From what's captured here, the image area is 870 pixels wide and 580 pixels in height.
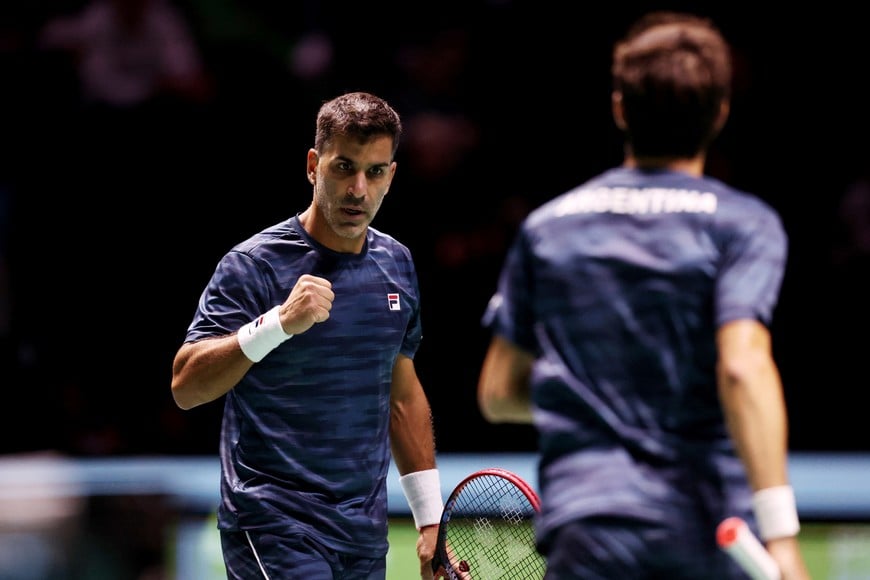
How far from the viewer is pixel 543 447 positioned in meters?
2.58

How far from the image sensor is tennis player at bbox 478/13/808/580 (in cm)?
240

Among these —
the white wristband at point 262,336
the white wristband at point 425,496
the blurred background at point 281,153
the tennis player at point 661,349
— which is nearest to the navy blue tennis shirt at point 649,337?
the tennis player at point 661,349

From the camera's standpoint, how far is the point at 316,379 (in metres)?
→ 3.71

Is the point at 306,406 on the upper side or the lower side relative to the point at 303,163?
lower

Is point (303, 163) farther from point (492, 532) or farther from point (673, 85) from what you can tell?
point (673, 85)

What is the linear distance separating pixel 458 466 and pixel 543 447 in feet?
10.2

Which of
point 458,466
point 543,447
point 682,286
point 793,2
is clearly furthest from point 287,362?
point 793,2

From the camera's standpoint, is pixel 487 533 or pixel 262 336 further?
pixel 487 533

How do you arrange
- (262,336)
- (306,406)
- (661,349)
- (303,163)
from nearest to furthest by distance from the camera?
(661,349) < (262,336) < (306,406) < (303,163)

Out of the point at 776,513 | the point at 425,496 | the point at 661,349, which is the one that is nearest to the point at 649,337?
the point at 661,349

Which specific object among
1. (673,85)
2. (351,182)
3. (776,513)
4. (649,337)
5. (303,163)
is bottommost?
(776,513)

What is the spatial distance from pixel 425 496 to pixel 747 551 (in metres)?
1.74

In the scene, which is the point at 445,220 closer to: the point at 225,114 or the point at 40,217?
the point at 225,114

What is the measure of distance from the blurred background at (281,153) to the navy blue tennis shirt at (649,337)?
13.2ft
